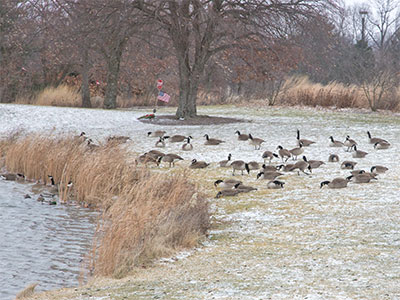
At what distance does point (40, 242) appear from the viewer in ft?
30.2

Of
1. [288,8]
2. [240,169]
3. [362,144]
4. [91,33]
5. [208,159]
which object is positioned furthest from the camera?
[91,33]

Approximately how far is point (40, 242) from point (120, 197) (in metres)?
1.51

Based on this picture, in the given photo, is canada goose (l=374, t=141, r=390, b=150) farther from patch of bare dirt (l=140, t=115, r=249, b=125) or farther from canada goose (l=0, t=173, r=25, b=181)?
canada goose (l=0, t=173, r=25, b=181)

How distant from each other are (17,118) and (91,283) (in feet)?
59.0

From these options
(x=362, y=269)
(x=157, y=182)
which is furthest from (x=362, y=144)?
(x=362, y=269)

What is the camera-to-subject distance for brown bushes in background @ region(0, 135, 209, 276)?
24.8 ft

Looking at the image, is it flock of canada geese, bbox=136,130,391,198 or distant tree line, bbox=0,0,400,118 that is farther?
distant tree line, bbox=0,0,400,118

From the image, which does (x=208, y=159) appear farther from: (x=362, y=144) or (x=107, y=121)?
(x=107, y=121)

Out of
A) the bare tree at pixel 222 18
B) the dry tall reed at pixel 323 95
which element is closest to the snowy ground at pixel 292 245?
the bare tree at pixel 222 18

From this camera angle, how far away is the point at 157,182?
34.6ft

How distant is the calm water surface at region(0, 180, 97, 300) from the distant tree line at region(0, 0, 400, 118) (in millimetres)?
11149

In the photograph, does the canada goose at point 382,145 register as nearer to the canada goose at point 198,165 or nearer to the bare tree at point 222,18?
the canada goose at point 198,165

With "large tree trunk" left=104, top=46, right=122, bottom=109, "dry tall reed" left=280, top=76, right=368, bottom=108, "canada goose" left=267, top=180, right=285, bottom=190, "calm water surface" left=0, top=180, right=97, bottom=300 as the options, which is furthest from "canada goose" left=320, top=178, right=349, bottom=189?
"large tree trunk" left=104, top=46, right=122, bottom=109

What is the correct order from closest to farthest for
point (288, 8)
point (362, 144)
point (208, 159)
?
point (208, 159)
point (362, 144)
point (288, 8)
